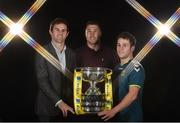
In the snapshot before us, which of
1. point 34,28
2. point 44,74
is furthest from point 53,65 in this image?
point 34,28

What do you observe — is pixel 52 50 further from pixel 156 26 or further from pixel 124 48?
pixel 156 26

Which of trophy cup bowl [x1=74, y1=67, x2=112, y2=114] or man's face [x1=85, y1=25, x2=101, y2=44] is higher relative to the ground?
man's face [x1=85, y1=25, x2=101, y2=44]

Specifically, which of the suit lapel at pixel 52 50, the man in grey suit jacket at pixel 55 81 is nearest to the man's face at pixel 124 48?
the man in grey suit jacket at pixel 55 81

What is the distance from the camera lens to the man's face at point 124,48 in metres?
3.35

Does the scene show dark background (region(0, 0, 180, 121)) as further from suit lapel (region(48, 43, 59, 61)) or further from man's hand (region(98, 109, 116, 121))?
man's hand (region(98, 109, 116, 121))

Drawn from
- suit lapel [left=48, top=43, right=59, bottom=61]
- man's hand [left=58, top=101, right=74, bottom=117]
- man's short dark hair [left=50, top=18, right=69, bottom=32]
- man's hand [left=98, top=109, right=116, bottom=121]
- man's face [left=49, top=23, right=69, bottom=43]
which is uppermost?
man's short dark hair [left=50, top=18, right=69, bottom=32]

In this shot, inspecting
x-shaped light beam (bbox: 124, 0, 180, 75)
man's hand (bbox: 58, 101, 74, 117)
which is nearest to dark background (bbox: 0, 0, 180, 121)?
x-shaped light beam (bbox: 124, 0, 180, 75)

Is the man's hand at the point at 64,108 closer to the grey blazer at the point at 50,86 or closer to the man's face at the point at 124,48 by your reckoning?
the grey blazer at the point at 50,86

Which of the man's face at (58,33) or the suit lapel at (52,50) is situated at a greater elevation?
the man's face at (58,33)

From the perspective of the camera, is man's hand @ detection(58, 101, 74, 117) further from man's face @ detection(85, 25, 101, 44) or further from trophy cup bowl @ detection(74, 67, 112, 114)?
man's face @ detection(85, 25, 101, 44)

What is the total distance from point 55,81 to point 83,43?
1.34 feet

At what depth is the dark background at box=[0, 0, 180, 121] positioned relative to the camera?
333 centimetres

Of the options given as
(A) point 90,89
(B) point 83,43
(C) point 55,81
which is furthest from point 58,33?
(A) point 90,89

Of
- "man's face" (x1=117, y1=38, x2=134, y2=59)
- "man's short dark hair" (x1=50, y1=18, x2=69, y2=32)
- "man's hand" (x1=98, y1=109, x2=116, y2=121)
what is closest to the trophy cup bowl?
"man's hand" (x1=98, y1=109, x2=116, y2=121)
